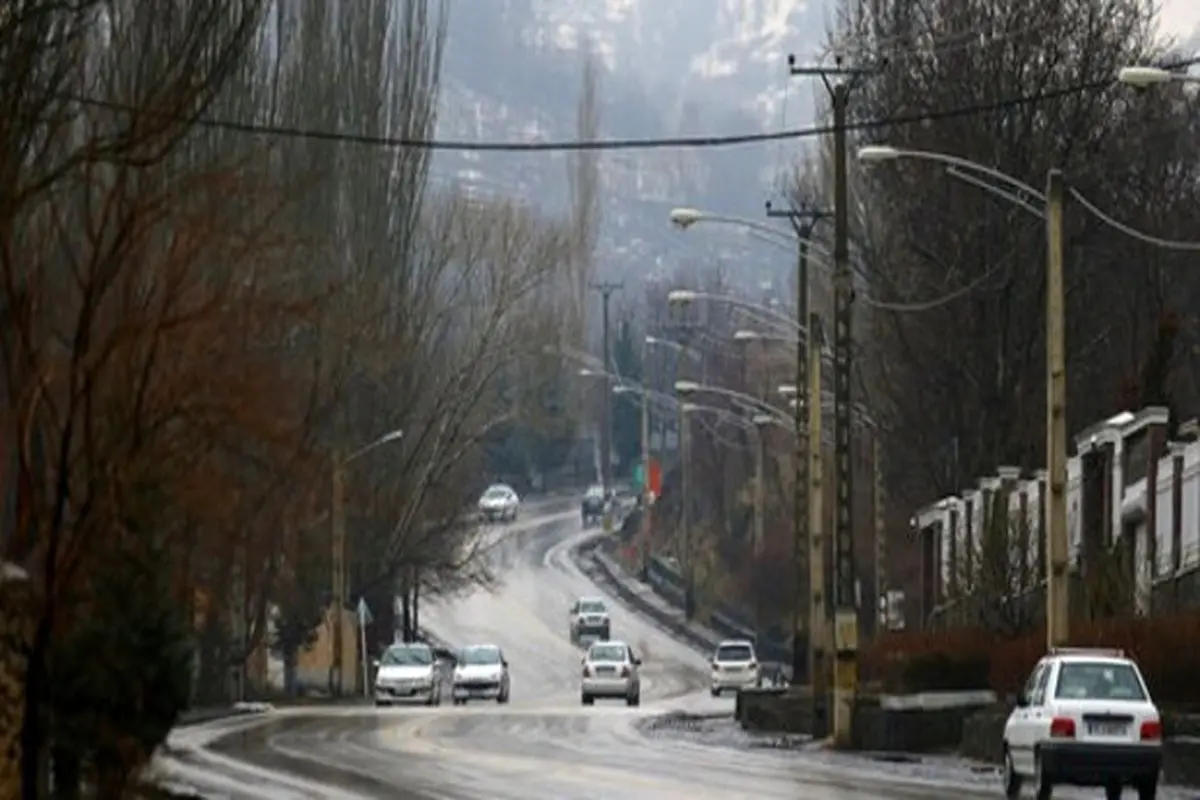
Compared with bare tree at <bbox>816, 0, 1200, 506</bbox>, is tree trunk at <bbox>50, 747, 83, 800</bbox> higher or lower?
lower

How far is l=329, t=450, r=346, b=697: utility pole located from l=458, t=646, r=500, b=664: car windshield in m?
4.71

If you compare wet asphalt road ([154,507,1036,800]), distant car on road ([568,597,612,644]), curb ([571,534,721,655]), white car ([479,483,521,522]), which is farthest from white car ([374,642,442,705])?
white car ([479,483,521,522])

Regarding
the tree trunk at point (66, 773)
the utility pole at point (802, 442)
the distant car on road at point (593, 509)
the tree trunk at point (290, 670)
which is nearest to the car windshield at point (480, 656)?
the tree trunk at point (290, 670)

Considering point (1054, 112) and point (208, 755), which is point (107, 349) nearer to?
point (208, 755)

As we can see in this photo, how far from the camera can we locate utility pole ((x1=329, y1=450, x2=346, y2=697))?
8856cm

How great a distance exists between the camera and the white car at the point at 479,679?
8644 cm

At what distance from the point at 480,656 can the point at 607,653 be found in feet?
11.6

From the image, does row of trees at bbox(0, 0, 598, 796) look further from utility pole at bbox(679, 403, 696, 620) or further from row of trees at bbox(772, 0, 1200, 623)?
utility pole at bbox(679, 403, 696, 620)

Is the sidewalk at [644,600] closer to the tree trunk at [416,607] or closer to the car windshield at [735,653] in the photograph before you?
the tree trunk at [416,607]

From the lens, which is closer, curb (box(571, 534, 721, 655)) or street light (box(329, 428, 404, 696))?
street light (box(329, 428, 404, 696))

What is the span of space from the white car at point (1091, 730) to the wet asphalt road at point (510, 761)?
A: 1289 millimetres

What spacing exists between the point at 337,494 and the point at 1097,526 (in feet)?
90.0

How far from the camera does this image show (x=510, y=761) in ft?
154

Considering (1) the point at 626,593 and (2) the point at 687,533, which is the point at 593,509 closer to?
(1) the point at 626,593
